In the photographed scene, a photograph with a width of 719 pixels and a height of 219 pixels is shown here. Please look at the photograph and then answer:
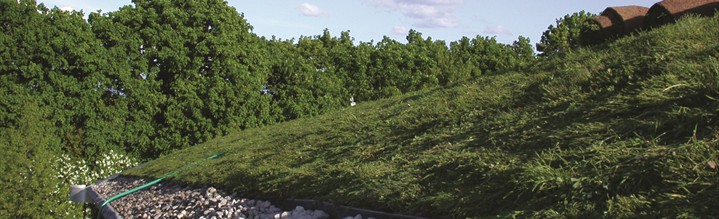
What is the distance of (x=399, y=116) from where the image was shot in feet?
28.0

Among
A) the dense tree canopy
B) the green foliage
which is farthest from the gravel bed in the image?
the dense tree canopy

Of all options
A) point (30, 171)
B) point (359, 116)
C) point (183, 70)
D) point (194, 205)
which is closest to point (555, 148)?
point (194, 205)

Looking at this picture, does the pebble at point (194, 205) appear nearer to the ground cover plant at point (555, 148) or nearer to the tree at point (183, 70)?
the ground cover plant at point (555, 148)

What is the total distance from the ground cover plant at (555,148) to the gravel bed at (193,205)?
0.20 metres

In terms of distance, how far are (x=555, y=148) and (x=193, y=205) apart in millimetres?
4913

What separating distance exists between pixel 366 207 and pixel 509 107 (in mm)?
2322

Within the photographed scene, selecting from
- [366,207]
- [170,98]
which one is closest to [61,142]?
[170,98]

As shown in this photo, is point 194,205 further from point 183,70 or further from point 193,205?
point 183,70

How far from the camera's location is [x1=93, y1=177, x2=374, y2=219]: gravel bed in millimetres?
6066

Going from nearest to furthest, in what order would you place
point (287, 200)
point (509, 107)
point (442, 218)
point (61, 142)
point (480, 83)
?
point (442, 218) < point (287, 200) < point (509, 107) < point (480, 83) < point (61, 142)

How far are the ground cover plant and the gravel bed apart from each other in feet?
0.66

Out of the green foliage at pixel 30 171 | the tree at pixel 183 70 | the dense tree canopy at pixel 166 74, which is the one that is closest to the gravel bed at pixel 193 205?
the green foliage at pixel 30 171

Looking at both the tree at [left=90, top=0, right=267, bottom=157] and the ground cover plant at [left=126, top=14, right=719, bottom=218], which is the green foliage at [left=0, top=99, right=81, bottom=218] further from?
the ground cover plant at [left=126, top=14, right=719, bottom=218]

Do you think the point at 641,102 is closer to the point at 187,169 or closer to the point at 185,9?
the point at 187,169
